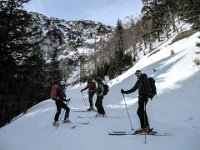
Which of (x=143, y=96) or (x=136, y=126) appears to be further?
(x=136, y=126)

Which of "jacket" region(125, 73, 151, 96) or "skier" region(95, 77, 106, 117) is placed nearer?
"jacket" region(125, 73, 151, 96)

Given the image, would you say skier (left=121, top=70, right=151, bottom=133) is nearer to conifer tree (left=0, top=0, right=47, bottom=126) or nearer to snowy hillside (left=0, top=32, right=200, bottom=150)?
snowy hillside (left=0, top=32, right=200, bottom=150)

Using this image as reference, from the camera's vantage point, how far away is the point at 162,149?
958 cm

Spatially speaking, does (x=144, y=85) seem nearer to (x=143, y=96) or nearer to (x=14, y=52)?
(x=143, y=96)

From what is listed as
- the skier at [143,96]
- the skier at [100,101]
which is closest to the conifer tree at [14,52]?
the skier at [100,101]

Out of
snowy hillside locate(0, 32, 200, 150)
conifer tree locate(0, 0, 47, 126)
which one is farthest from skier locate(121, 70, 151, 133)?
conifer tree locate(0, 0, 47, 126)

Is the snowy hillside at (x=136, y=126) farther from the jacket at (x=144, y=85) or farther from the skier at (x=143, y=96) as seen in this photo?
the jacket at (x=144, y=85)

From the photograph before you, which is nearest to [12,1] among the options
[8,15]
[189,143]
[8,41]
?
[8,15]

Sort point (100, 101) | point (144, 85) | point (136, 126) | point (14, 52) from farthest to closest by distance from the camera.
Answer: point (14, 52)
point (100, 101)
point (136, 126)
point (144, 85)

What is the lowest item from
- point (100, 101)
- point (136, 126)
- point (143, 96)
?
point (136, 126)

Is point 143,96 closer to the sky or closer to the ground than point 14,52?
closer to the ground

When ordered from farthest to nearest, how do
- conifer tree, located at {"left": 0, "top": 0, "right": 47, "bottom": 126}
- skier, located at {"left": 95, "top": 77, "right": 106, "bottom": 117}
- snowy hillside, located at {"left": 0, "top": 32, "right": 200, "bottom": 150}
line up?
1. conifer tree, located at {"left": 0, "top": 0, "right": 47, "bottom": 126}
2. skier, located at {"left": 95, "top": 77, "right": 106, "bottom": 117}
3. snowy hillside, located at {"left": 0, "top": 32, "right": 200, "bottom": 150}

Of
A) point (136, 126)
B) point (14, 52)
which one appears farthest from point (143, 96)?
point (14, 52)

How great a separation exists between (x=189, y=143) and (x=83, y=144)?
3.60 m
